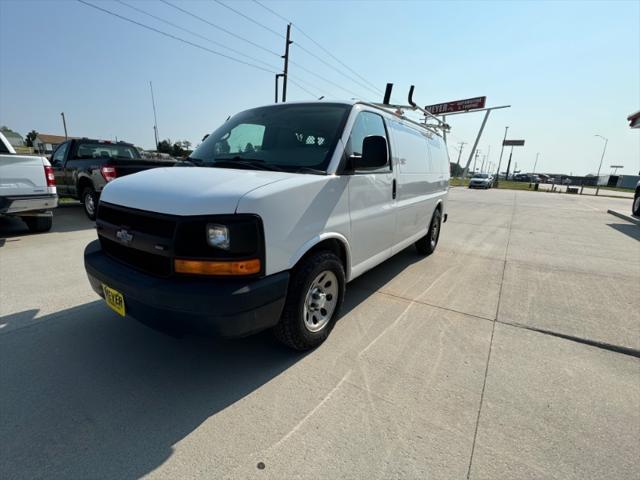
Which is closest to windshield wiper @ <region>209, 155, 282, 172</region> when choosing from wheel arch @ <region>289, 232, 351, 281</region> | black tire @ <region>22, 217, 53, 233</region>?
wheel arch @ <region>289, 232, 351, 281</region>

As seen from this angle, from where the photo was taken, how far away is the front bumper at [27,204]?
5334mm

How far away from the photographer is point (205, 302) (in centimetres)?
195

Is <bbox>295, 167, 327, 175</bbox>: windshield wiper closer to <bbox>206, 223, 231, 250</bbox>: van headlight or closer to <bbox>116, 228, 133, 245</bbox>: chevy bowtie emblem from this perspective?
<bbox>206, 223, 231, 250</bbox>: van headlight

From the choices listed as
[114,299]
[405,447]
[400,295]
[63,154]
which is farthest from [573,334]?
[63,154]

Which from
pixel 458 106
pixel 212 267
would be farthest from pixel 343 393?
pixel 458 106

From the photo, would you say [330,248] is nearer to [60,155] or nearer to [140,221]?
[140,221]

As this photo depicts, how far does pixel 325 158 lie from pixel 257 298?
52.5 inches

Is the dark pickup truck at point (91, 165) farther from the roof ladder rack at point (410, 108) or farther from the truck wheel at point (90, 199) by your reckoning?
the roof ladder rack at point (410, 108)

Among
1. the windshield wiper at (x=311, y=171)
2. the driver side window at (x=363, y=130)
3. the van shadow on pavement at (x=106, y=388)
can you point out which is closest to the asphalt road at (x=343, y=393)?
the van shadow on pavement at (x=106, y=388)

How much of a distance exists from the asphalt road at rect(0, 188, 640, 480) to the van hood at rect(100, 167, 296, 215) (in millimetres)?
1272

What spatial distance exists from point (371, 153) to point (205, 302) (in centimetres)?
185

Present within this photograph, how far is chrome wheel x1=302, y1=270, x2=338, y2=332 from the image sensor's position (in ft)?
8.87

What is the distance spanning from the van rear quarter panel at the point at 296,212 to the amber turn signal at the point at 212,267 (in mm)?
173

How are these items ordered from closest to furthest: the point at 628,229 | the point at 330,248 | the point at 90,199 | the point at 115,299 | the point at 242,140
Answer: the point at 115,299
the point at 330,248
the point at 242,140
the point at 90,199
the point at 628,229
